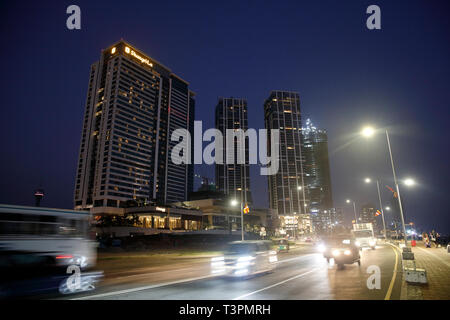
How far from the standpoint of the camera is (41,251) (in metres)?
12.2

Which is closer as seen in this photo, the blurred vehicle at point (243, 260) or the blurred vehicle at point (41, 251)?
the blurred vehicle at point (41, 251)

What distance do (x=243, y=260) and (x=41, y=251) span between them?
30.9 ft

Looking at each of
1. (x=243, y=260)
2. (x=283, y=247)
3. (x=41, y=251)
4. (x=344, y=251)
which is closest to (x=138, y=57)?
(x=283, y=247)

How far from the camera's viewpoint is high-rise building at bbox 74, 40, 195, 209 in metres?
130

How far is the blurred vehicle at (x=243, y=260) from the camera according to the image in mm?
12695

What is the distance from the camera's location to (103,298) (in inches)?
360

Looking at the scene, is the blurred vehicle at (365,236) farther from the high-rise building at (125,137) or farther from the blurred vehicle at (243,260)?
the high-rise building at (125,137)

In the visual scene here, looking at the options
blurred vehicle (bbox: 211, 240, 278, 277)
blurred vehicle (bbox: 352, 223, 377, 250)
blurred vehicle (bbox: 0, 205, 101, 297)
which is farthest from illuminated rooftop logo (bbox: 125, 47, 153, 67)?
blurred vehicle (bbox: 211, 240, 278, 277)

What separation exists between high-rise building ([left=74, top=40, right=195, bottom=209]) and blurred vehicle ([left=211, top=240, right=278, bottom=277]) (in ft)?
401

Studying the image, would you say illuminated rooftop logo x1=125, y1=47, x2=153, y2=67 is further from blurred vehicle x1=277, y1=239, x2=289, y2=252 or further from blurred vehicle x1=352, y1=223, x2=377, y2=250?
blurred vehicle x1=352, y1=223, x2=377, y2=250

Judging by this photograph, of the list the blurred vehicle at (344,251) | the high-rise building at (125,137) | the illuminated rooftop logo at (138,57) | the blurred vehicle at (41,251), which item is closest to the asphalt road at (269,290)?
the blurred vehicle at (41,251)

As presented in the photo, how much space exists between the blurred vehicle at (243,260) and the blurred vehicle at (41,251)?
5912 mm

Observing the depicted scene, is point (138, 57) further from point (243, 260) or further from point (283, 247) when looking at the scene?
point (243, 260)
